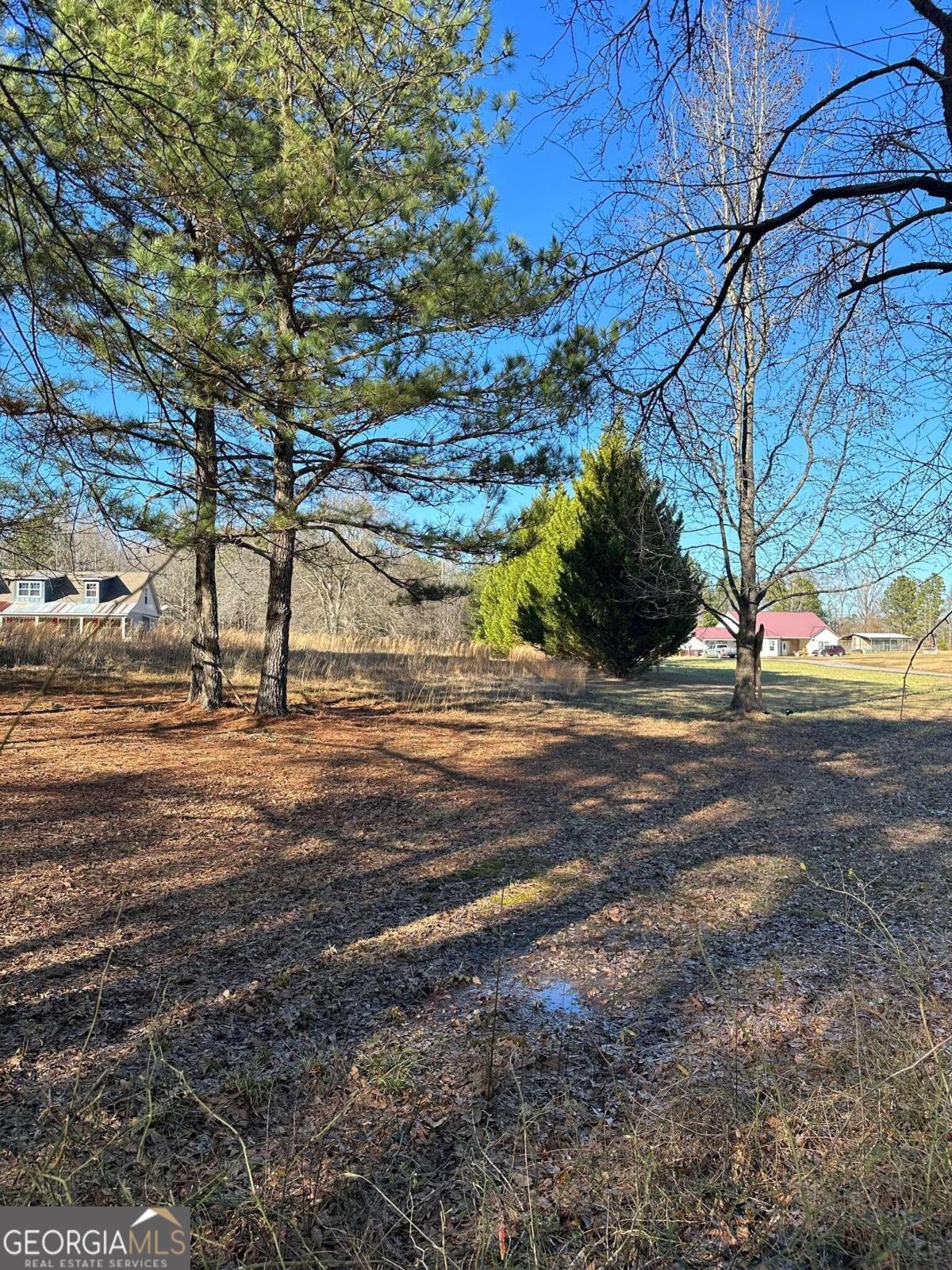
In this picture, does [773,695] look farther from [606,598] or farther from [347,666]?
[347,666]

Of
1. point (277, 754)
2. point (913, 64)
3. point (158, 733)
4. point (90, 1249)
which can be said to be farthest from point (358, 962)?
point (158, 733)

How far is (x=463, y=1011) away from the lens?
Answer: 2.90 m

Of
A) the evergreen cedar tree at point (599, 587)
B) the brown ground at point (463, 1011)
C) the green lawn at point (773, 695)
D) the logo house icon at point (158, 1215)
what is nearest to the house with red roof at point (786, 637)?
the green lawn at point (773, 695)

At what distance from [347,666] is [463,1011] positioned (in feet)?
45.6

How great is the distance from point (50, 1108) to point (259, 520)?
26.1 ft

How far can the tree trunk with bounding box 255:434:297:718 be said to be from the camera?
9.40m

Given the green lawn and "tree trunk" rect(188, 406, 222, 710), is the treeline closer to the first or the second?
"tree trunk" rect(188, 406, 222, 710)

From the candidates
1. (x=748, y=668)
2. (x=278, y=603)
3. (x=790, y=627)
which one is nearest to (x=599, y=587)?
(x=748, y=668)

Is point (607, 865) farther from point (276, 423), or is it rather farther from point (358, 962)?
point (276, 423)

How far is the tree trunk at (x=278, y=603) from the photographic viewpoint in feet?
30.8

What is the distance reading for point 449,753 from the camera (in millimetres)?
8773

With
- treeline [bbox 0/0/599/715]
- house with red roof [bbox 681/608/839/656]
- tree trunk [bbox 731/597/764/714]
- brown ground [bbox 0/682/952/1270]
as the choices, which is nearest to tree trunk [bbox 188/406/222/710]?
treeline [bbox 0/0/599/715]

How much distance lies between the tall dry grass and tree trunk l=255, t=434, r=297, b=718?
1063mm

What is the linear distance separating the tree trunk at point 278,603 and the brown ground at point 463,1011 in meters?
3.49
